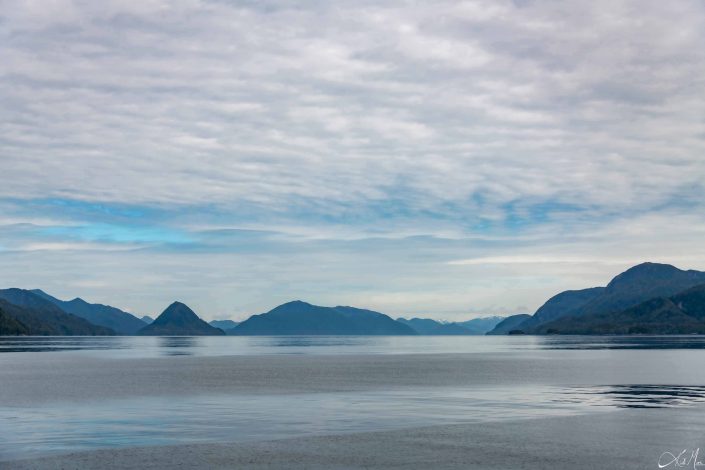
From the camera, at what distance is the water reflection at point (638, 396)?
223 ft

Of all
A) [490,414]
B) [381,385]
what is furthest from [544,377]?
[490,414]

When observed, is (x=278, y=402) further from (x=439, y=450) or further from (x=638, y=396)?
(x=638, y=396)

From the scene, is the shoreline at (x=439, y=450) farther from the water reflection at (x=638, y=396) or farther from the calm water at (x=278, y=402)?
the water reflection at (x=638, y=396)

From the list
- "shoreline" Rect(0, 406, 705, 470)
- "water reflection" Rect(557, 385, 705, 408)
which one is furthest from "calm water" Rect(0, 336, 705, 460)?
"shoreline" Rect(0, 406, 705, 470)

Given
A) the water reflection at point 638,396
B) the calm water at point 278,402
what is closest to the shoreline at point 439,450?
the calm water at point 278,402

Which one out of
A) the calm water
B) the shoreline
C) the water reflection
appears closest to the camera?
the shoreline

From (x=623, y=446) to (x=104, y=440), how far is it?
30.3 metres

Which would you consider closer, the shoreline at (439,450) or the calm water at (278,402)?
the shoreline at (439,450)

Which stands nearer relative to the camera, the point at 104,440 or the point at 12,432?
the point at 104,440

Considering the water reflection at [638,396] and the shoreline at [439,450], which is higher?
the water reflection at [638,396]

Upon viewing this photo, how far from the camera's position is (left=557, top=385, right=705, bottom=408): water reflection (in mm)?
67875

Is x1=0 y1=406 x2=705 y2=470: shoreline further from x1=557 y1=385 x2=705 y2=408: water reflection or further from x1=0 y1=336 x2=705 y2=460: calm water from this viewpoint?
x1=557 y1=385 x2=705 y2=408: water reflection

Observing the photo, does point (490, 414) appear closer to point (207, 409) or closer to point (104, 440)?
point (207, 409)

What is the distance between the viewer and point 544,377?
347 feet
